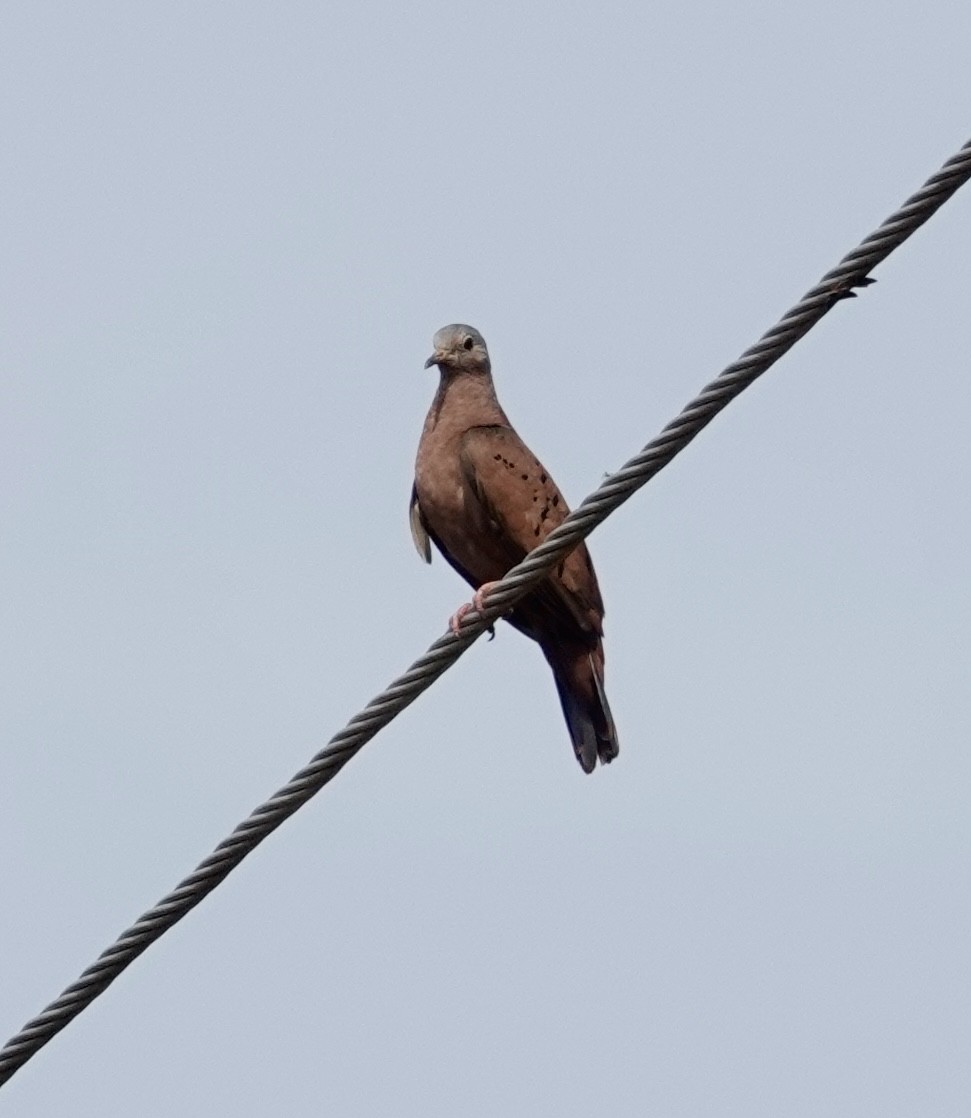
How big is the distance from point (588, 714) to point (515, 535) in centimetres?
74

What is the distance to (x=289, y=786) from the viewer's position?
526 cm

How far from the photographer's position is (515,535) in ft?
27.5

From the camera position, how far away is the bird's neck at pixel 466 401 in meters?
8.83

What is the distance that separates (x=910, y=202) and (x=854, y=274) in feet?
0.81

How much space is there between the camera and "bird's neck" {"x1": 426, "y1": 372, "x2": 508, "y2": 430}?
348 inches

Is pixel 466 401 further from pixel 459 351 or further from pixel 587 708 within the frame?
pixel 587 708

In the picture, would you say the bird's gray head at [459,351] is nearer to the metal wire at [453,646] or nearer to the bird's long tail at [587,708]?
the bird's long tail at [587,708]

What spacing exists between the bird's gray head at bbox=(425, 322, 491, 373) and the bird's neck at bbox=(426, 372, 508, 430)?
3 centimetres

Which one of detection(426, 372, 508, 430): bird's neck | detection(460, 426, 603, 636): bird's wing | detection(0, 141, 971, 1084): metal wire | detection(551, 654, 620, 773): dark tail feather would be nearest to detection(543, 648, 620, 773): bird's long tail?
detection(551, 654, 620, 773): dark tail feather

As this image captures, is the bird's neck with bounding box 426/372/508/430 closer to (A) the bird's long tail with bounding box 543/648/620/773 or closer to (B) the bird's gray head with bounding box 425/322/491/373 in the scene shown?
(B) the bird's gray head with bounding box 425/322/491/373

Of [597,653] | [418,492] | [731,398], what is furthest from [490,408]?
[731,398]

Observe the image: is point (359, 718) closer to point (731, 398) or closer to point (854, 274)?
point (731, 398)

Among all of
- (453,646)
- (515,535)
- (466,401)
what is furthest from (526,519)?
(453,646)

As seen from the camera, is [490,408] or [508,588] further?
[490,408]
